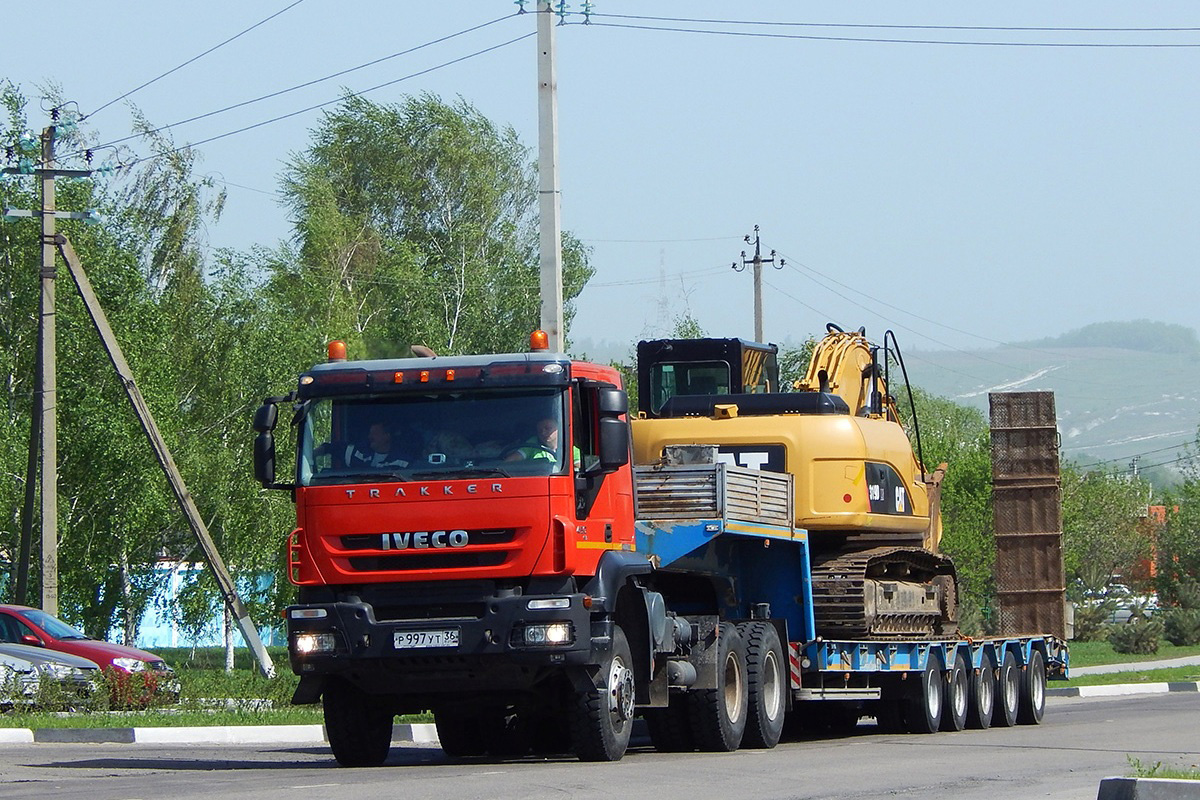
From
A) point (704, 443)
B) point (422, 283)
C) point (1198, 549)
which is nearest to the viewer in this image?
point (704, 443)

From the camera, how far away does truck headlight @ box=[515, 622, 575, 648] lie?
44.0ft

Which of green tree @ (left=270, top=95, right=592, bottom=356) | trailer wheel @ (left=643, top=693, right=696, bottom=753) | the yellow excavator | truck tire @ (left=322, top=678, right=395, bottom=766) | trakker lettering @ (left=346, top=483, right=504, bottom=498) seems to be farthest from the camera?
green tree @ (left=270, top=95, right=592, bottom=356)

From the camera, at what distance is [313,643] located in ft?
45.0

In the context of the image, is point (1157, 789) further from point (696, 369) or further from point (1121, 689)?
point (1121, 689)

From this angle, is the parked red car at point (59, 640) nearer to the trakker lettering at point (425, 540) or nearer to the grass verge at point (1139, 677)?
the trakker lettering at point (425, 540)

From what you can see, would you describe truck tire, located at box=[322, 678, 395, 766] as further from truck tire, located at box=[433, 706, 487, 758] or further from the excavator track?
the excavator track

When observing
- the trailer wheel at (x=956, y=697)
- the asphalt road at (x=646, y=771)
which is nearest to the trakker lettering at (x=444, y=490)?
the asphalt road at (x=646, y=771)

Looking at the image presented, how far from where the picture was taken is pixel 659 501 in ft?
52.9

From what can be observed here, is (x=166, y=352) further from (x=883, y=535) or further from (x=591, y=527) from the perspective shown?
(x=591, y=527)

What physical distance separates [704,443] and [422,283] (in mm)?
37144

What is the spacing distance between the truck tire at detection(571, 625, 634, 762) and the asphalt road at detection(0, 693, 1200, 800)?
0.23 m

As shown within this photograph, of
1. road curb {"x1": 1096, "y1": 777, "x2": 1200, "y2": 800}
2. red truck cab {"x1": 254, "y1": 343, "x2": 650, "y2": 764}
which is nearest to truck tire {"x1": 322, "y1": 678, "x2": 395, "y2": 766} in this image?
red truck cab {"x1": 254, "y1": 343, "x2": 650, "y2": 764}

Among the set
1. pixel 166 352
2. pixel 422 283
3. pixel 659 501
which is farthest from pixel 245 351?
pixel 659 501

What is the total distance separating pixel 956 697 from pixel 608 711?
816cm
